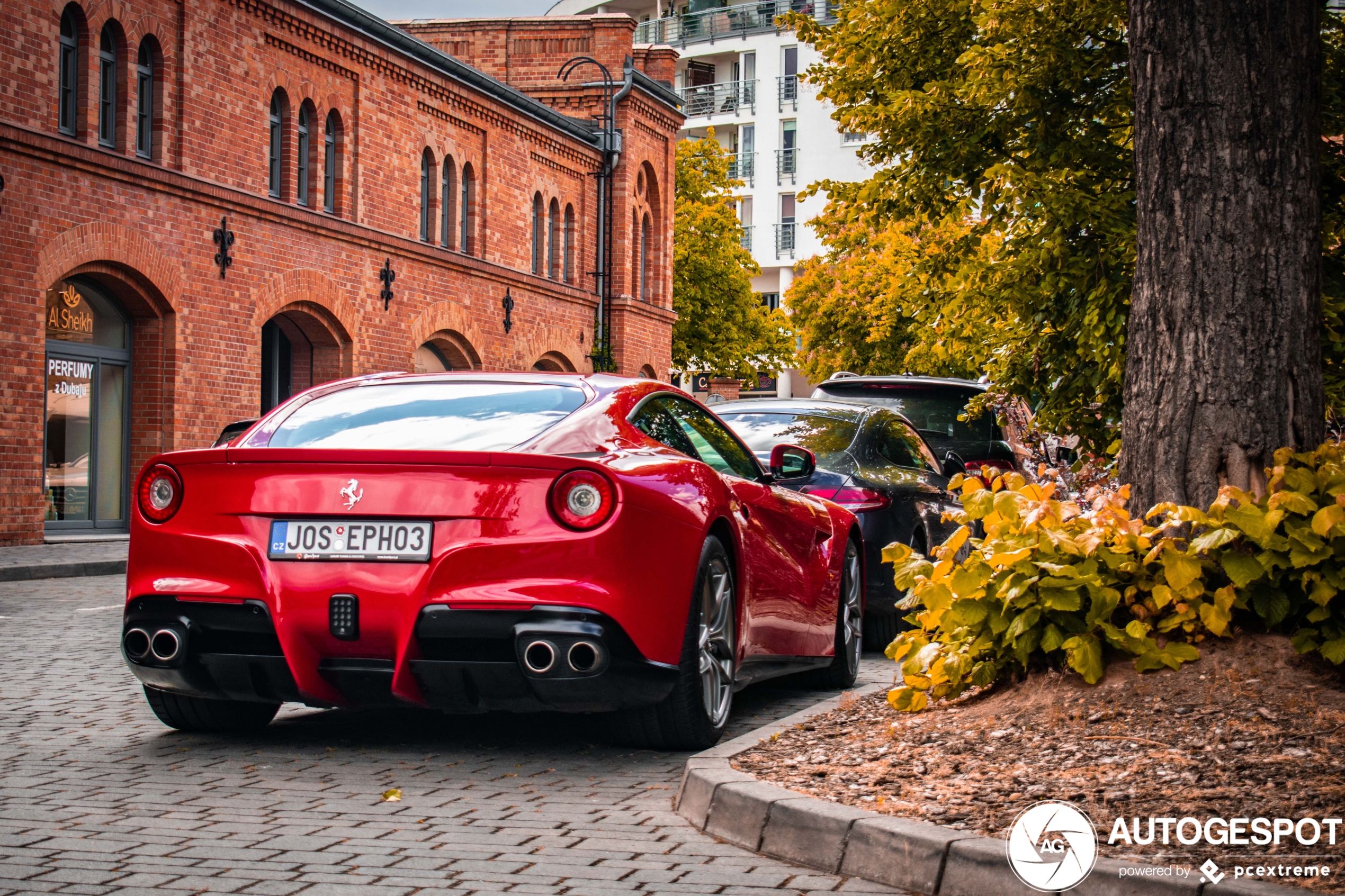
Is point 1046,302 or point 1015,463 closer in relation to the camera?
point 1046,302

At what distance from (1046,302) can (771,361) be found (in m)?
40.3

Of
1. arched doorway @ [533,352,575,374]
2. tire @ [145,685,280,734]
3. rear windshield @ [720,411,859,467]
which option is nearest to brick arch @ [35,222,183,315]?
rear windshield @ [720,411,859,467]

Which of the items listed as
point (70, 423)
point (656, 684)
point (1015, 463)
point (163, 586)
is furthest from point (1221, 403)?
point (70, 423)

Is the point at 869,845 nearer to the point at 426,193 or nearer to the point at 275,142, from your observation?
the point at 275,142

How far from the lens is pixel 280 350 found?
25875 mm

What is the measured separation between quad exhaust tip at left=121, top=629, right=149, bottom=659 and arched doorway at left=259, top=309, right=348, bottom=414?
20263 millimetres

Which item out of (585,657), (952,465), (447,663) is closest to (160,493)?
(447,663)

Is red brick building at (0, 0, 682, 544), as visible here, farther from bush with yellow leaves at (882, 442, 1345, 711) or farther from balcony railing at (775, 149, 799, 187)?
balcony railing at (775, 149, 799, 187)

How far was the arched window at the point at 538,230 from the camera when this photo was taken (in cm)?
3366

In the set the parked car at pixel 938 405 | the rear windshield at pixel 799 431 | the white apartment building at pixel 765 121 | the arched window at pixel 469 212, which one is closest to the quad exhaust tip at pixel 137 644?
the rear windshield at pixel 799 431

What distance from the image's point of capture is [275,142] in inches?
966

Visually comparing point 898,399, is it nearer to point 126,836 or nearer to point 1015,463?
point 1015,463

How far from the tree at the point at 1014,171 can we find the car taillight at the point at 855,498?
307 cm

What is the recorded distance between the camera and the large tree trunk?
213 inches
